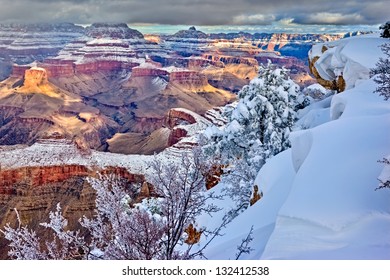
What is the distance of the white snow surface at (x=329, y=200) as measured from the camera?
9.62ft

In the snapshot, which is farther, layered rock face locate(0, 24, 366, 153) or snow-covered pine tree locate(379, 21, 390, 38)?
layered rock face locate(0, 24, 366, 153)

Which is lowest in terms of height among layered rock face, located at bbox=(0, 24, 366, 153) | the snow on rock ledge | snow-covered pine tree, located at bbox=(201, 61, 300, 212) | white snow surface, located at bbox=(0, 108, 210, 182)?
layered rock face, located at bbox=(0, 24, 366, 153)

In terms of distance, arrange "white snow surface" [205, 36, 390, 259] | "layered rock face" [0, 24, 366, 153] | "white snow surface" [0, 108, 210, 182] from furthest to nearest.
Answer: "layered rock face" [0, 24, 366, 153] < "white snow surface" [0, 108, 210, 182] < "white snow surface" [205, 36, 390, 259]

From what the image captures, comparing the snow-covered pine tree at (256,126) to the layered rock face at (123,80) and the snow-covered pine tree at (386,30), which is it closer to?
the snow-covered pine tree at (386,30)

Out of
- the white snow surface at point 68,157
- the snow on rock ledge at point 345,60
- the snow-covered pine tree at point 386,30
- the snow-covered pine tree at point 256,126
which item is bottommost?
the white snow surface at point 68,157

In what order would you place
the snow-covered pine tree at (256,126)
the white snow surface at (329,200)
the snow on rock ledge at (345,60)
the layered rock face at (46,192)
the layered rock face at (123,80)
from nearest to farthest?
the white snow surface at (329,200), the snow on rock ledge at (345,60), the snow-covered pine tree at (256,126), the layered rock face at (46,192), the layered rock face at (123,80)

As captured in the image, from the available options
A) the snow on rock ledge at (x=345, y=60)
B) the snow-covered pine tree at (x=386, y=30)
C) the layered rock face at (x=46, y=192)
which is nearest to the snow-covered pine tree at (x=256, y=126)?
the snow on rock ledge at (x=345, y=60)

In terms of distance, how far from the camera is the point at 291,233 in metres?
3.13

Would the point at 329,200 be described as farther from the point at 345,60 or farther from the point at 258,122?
the point at 345,60

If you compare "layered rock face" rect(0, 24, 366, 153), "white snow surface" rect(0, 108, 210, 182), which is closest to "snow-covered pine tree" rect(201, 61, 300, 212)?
"white snow surface" rect(0, 108, 210, 182)

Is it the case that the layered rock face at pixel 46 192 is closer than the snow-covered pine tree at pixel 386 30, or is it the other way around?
the snow-covered pine tree at pixel 386 30

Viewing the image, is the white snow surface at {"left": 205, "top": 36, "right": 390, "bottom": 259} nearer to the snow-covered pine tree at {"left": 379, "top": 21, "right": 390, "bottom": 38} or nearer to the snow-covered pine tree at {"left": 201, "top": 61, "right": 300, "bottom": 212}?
the snow-covered pine tree at {"left": 201, "top": 61, "right": 300, "bottom": 212}

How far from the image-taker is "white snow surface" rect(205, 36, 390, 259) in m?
2.93

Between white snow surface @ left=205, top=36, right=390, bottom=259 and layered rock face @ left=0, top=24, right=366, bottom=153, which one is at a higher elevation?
white snow surface @ left=205, top=36, right=390, bottom=259
